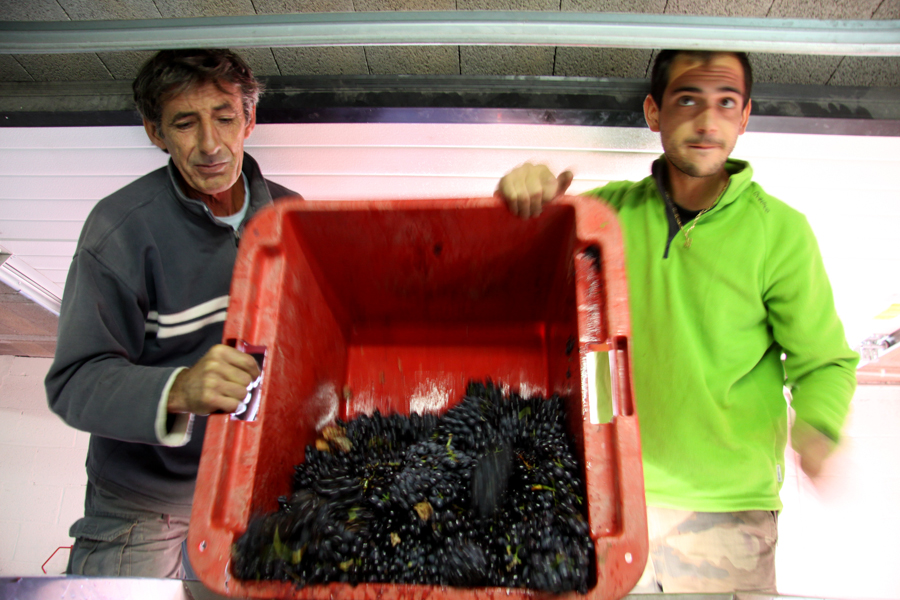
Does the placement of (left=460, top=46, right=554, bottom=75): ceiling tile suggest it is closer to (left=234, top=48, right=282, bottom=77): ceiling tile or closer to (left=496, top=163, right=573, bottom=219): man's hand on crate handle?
(left=234, top=48, right=282, bottom=77): ceiling tile

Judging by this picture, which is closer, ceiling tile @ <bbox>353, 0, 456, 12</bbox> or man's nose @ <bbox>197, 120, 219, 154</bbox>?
man's nose @ <bbox>197, 120, 219, 154</bbox>

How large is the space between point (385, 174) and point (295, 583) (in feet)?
5.28

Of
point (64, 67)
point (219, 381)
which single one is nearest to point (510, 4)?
point (219, 381)

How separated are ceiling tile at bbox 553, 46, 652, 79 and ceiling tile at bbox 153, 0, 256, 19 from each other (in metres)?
0.95

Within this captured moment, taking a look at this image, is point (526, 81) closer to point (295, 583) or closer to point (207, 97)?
point (207, 97)

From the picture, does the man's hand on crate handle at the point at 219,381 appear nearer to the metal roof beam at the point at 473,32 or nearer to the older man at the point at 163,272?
the older man at the point at 163,272

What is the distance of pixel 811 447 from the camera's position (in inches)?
35.4

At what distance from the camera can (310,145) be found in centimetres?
183

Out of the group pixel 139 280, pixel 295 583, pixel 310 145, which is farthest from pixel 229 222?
pixel 295 583

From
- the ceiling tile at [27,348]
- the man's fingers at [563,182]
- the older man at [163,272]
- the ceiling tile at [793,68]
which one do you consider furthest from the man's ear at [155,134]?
the ceiling tile at [27,348]

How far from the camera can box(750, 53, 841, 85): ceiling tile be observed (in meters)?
1.43

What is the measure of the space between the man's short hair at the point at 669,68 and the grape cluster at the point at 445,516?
888 millimetres

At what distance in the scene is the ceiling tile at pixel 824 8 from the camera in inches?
48.6

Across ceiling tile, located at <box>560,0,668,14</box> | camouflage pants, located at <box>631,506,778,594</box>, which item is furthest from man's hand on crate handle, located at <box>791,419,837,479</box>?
ceiling tile, located at <box>560,0,668,14</box>
